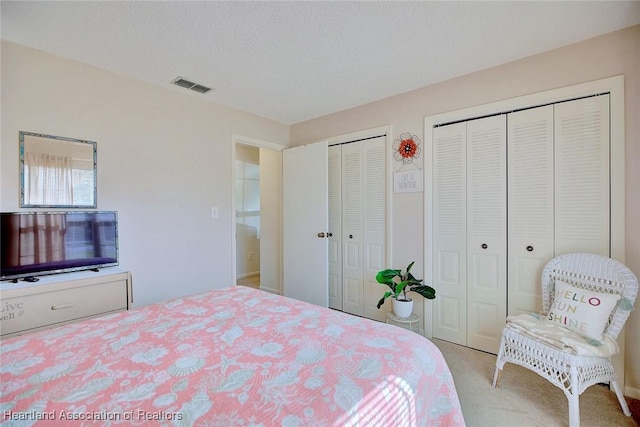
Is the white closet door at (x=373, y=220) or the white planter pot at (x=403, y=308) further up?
the white closet door at (x=373, y=220)

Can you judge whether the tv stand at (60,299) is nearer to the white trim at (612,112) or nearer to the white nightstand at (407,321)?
the white nightstand at (407,321)

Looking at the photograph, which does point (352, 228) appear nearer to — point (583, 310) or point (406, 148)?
point (406, 148)

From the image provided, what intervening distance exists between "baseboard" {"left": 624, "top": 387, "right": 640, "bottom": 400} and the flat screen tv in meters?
3.79

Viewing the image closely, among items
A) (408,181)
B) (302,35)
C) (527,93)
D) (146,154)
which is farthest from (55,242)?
(527,93)

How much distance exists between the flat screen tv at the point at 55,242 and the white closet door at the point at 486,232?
3.02m

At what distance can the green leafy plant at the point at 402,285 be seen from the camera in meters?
2.52

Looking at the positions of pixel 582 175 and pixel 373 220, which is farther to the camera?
pixel 373 220

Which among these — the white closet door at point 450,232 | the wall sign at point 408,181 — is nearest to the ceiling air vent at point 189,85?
the wall sign at point 408,181

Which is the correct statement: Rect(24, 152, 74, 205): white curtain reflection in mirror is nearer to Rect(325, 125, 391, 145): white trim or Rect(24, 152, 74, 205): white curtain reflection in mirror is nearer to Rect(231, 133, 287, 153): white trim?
Rect(231, 133, 287, 153): white trim

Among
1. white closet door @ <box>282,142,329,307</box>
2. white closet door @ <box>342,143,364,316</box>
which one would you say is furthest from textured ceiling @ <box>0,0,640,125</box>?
white closet door @ <box>282,142,329,307</box>

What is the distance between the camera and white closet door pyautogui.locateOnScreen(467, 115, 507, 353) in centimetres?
239

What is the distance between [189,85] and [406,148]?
216 centimetres

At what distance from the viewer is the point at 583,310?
1782mm

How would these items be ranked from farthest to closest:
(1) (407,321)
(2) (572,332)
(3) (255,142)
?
(3) (255,142) → (1) (407,321) → (2) (572,332)
